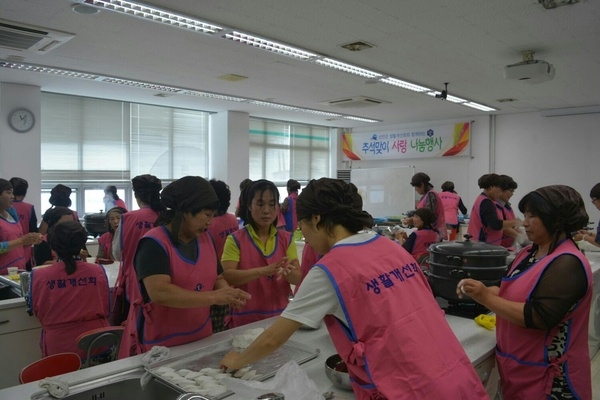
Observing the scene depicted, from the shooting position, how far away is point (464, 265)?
2.17 m

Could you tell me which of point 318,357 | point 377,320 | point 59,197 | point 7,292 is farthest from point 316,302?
point 59,197

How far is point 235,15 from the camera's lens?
339cm

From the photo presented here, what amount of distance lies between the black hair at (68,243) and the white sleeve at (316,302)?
72.5 inches

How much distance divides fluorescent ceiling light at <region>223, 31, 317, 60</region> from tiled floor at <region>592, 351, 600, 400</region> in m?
3.64

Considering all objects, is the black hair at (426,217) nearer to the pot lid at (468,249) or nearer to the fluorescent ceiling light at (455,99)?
the pot lid at (468,249)

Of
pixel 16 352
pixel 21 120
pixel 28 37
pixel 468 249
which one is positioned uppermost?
pixel 28 37

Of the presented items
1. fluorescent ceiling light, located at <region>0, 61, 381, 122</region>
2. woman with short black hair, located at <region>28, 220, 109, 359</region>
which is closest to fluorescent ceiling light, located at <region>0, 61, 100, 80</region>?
fluorescent ceiling light, located at <region>0, 61, 381, 122</region>

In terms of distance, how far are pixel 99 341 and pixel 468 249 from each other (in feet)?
6.30

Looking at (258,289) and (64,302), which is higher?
(258,289)

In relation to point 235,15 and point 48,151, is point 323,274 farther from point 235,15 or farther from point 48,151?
point 48,151

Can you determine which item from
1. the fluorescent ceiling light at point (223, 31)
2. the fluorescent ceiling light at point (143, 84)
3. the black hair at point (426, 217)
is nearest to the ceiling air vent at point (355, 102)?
the fluorescent ceiling light at point (223, 31)

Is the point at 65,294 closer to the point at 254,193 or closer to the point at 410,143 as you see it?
the point at 254,193

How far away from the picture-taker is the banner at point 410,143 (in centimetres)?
900

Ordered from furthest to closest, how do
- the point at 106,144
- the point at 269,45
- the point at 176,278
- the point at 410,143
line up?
the point at 410,143 → the point at 106,144 → the point at 269,45 → the point at 176,278
